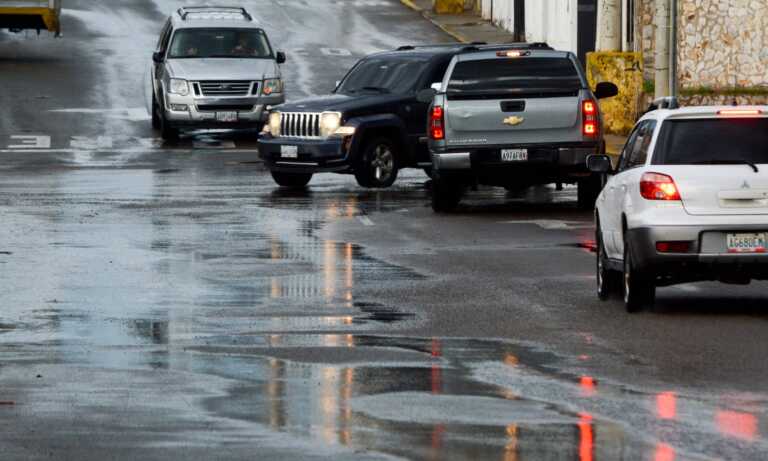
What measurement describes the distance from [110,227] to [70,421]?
12.5 metres

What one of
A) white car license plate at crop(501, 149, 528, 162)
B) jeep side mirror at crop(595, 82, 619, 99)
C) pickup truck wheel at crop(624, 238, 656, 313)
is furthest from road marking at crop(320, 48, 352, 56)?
pickup truck wheel at crop(624, 238, 656, 313)

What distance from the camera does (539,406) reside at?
11258 mm

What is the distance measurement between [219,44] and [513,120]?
14799 mm

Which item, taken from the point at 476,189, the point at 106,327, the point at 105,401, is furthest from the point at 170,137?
the point at 105,401

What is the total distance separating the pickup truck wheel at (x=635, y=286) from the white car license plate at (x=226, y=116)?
2256cm

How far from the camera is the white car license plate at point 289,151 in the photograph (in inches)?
1128

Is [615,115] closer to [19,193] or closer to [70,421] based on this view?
[19,193]

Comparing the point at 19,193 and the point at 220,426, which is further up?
the point at 220,426

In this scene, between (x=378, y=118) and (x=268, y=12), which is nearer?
(x=378, y=118)

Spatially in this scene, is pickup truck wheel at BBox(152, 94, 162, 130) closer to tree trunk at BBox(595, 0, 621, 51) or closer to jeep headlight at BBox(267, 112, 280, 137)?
tree trunk at BBox(595, 0, 621, 51)

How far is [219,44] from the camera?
128ft

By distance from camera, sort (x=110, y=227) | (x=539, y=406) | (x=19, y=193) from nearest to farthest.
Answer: (x=539, y=406)
(x=110, y=227)
(x=19, y=193)

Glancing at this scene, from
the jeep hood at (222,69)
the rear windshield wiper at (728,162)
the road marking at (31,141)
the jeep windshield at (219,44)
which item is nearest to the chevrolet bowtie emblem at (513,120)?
the rear windshield wiper at (728,162)

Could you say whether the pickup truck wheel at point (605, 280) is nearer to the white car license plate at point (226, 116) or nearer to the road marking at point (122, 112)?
the white car license plate at point (226, 116)
